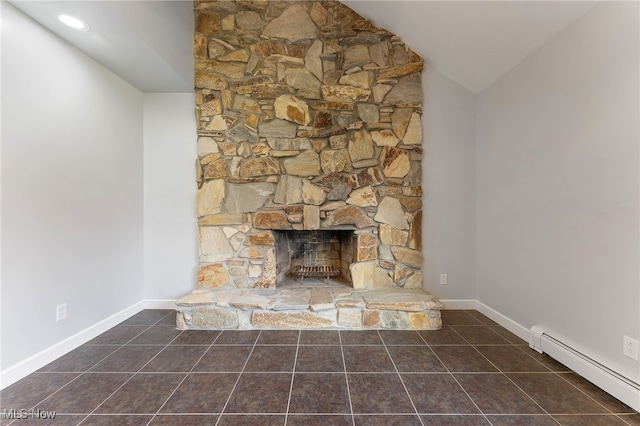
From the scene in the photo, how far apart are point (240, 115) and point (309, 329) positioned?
87.3 inches

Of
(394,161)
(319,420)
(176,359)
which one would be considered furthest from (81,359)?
(394,161)

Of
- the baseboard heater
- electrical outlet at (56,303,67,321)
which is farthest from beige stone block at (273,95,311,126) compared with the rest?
the baseboard heater

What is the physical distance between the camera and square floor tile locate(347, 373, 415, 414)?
4.53 ft

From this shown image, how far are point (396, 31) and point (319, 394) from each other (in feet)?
10.6

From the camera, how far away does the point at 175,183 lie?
279 cm

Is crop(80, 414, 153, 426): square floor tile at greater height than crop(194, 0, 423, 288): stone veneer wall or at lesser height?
lesser

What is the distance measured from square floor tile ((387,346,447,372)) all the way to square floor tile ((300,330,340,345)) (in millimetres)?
441

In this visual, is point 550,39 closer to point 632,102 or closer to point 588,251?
point 632,102

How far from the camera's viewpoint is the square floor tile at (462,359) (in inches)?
68.8

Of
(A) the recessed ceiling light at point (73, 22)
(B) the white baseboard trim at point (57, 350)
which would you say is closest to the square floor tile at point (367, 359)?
(B) the white baseboard trim at point (57, 350)

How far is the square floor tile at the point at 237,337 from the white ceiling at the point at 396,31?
2.45 meters

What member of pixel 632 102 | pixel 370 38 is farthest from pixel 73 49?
pixel 632 102

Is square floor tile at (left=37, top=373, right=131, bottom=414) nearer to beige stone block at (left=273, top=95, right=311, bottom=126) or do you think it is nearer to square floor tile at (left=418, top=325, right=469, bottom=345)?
square floor tile at (left=418, top=325, right=469, bottom=345)

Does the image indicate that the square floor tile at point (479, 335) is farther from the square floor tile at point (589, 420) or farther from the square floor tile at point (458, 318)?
the square floor tile at point (589, 420)
